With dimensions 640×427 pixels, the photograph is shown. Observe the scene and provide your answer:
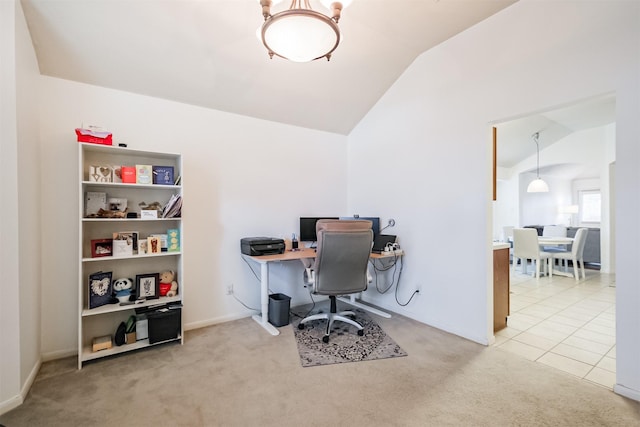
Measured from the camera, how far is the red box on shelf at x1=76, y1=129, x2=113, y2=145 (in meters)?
2.24

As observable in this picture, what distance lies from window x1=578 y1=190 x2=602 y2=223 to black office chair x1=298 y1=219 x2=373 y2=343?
8.38m

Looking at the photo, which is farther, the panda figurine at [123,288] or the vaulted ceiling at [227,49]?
the panda figurine at [123,288]

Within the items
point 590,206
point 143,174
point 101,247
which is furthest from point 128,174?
point 590,206

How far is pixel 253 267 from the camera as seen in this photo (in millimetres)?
3344

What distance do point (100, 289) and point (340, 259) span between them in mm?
2118

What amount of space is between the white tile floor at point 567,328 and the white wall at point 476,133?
0.36 metres

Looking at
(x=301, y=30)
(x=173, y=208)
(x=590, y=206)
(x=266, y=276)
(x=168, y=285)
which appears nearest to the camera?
(x=301, y=30)

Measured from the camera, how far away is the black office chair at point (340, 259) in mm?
2596

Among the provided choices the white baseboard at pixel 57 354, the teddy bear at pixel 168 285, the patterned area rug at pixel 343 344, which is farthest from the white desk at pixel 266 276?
the white baseboard at pixel 57 354

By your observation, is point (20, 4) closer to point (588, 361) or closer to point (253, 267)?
point (253, 267)

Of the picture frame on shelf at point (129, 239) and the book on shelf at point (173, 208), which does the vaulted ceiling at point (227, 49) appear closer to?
the book on shelf at point (173, 208)

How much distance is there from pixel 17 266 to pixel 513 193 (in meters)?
9.20

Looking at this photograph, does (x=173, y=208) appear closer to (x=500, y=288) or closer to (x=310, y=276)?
(x=310, y=276)

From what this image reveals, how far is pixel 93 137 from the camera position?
2.29 meters
